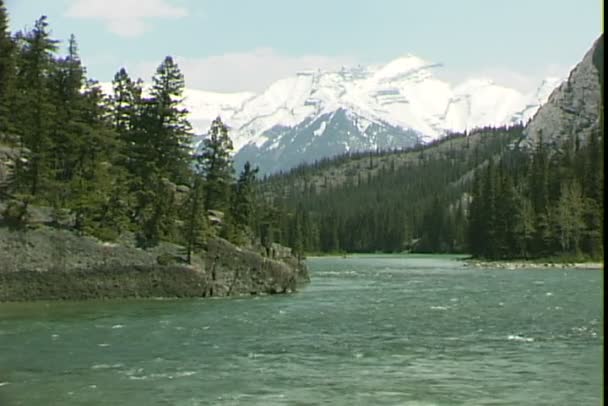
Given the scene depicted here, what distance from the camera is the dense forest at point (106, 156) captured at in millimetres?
40844

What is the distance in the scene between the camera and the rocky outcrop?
1441 inches

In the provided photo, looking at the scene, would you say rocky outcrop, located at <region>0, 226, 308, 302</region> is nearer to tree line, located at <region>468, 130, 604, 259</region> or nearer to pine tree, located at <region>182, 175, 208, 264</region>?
pine tree, located at <region>182, 175, 208, 264</region>

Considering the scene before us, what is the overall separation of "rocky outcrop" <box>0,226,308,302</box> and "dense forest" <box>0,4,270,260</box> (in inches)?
40.4

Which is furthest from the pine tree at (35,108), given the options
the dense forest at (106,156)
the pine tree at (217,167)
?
the pine tree at (217,167)

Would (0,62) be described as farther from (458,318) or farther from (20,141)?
(458,318)

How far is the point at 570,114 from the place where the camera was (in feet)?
652

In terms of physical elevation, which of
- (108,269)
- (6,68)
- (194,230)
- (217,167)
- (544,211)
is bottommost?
(108,269)

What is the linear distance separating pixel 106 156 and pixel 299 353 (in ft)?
105

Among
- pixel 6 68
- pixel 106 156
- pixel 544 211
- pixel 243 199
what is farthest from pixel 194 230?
pixel 544 211

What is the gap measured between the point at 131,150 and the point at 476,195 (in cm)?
10133

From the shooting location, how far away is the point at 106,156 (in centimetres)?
4991

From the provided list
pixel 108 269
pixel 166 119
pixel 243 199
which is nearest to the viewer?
pixel 108 269

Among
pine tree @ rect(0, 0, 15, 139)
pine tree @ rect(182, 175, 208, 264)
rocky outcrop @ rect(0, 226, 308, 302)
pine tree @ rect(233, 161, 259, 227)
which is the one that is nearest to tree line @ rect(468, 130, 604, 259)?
pine tree @ rect(233, 161, 259, 227)

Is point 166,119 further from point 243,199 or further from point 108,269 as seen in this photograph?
point 108,269
